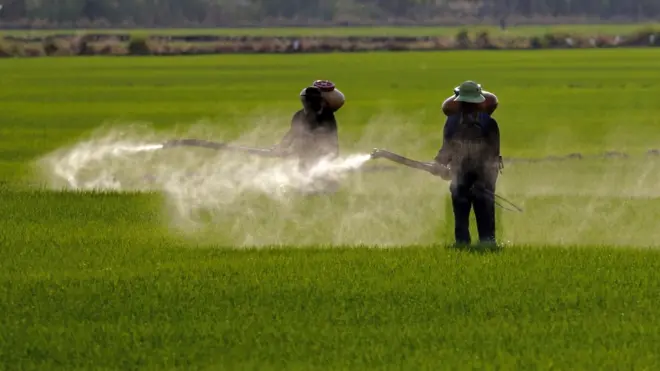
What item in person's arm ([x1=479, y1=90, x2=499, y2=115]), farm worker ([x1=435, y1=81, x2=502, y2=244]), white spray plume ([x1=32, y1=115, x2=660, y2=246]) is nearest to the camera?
farm worker ([x1=435, y1=81, x2=502, y2=244])

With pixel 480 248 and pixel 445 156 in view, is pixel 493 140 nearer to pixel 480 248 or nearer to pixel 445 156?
pixel 445 156

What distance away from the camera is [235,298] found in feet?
41.2

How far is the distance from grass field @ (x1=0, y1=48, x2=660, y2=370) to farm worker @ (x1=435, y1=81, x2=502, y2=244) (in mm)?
531

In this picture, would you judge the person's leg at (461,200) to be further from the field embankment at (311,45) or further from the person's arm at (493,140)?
the field embankment at (311,45)

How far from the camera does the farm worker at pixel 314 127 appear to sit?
1770 cm

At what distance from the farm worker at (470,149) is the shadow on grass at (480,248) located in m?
0.29

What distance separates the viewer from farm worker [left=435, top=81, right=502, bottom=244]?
14.3 m

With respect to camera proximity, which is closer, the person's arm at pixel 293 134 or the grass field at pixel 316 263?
the grass field at pixel 316 263

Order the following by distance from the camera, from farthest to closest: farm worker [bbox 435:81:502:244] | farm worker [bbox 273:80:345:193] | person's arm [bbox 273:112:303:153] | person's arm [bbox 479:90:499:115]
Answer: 1. farm worker [bbox 273:80:345:193]
2. person's arm [bbox 273:112:303:153]
3. person's arm [bbox 479:90:499:115]
4. farm worker [bbox 435:81:502:244]

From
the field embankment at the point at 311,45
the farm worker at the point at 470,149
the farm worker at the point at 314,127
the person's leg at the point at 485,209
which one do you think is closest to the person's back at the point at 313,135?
the farm worker at the point at 314,127

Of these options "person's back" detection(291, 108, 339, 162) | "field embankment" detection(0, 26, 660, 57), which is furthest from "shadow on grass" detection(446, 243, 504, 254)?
"field embankment" detection(0, 26, 660, 57)

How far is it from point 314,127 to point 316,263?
12.5ft

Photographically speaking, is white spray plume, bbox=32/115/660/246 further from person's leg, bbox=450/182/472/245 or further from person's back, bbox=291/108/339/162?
person's leg, bbox=450/182/472/245

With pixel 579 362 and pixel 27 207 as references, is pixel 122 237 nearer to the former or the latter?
pixel 27 207
